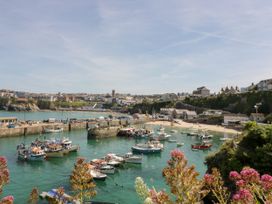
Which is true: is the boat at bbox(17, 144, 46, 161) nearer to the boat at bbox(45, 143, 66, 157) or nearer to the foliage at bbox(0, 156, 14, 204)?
the boat at bbox(45, 143, 66, 157)

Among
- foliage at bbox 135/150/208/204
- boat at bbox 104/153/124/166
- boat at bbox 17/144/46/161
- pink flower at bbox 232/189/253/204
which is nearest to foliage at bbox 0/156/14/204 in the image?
foliage at bbox 135/150/208/204

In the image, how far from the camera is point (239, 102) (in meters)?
105

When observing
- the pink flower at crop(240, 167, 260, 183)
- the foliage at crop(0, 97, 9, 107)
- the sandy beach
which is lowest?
the sandy beach

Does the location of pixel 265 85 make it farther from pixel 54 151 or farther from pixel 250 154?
pixel 250 154

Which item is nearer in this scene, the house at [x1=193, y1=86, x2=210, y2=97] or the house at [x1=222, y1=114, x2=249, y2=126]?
the house at [x1=222, y1=114, x2=249, y2=126]

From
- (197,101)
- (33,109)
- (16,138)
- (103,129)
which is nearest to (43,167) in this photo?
(16,138)

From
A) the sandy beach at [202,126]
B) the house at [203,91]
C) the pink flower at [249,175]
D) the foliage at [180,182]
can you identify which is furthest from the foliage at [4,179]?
the house at [203,91]

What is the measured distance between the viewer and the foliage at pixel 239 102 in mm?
91625

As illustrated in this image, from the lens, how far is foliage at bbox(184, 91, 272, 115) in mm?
91625

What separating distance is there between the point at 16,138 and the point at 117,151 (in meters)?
21.7

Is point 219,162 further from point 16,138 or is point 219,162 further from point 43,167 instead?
point 16,138

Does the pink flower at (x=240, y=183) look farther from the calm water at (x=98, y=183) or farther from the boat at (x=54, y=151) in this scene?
the boat at (x=54, y=151)

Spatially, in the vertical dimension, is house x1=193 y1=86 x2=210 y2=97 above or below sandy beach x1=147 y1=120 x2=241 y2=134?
above

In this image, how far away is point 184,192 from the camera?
14.3 ft
